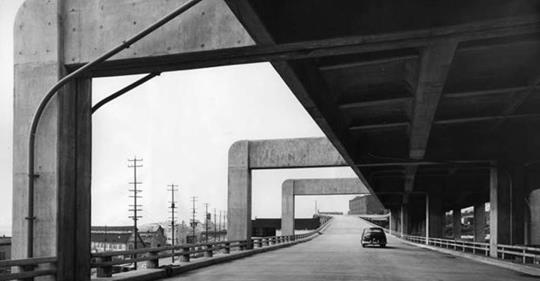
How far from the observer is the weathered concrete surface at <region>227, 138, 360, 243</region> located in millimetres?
37656

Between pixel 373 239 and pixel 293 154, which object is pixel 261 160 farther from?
pixel 373 239

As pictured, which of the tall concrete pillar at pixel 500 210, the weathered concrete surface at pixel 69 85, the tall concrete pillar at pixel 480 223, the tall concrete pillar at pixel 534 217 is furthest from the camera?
the tall concrete pillar at pixel 480 223

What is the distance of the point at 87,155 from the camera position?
1348 centimetres

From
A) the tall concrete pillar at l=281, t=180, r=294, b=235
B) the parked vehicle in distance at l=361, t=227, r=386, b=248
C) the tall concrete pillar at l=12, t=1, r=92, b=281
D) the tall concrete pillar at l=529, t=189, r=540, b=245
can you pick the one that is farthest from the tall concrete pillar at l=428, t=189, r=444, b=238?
the tall concrete pillar at l=12, t=1, r=92, b=281

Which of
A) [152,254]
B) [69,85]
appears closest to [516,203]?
[152,254]

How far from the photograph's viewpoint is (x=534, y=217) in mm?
44938

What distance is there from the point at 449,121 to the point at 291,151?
17.4m

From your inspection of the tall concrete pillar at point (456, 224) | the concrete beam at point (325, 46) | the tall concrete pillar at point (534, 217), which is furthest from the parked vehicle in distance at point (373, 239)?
the tall concrete pillar at point (456, 224)

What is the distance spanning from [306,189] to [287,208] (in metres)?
3.35

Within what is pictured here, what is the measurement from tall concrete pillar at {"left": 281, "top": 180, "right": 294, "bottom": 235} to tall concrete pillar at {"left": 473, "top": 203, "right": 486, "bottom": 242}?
2434cm

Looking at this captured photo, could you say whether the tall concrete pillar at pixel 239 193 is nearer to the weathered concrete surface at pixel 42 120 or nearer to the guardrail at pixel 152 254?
the guardrail at pixel 152 254

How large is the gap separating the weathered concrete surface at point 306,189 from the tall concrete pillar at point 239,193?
3246 cm

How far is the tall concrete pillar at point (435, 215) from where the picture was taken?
175 ft

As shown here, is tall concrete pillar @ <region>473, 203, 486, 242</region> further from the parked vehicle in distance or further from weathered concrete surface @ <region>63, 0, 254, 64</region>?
weathered concrete surface @ <region>63, 0, 254, 64</region>
